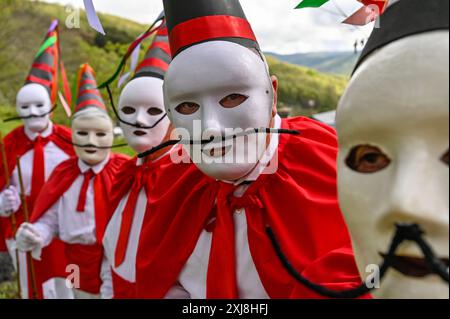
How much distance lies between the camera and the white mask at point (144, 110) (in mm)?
2695

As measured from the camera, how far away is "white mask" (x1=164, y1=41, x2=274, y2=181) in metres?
1.49

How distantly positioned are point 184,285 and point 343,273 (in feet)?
2.55

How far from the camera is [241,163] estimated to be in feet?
5.08

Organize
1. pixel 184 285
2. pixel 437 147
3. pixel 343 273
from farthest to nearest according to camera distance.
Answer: pixel 184 285 < pixel 343 273 < pixel 437 147

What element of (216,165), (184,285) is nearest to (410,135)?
(216,165)

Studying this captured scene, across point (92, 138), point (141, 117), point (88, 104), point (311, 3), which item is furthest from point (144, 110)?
point (311, 3)

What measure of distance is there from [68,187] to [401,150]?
289cm

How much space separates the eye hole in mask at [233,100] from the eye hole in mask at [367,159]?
23.4 inches

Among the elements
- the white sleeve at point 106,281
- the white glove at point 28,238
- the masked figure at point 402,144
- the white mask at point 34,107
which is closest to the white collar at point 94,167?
the white glove at point 28,238

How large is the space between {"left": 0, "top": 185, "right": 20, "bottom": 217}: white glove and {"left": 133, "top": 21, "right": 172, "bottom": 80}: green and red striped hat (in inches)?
69.6

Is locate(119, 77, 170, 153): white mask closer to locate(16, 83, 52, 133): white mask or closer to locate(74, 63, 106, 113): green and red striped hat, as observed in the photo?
locate(74, 63, 106, 113): green and red striped hat

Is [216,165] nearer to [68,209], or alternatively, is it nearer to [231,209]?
[231,209]

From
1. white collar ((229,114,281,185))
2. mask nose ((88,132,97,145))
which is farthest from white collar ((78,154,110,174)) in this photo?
white collar ((229,114,281,185))

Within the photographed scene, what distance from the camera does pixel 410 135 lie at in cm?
86
